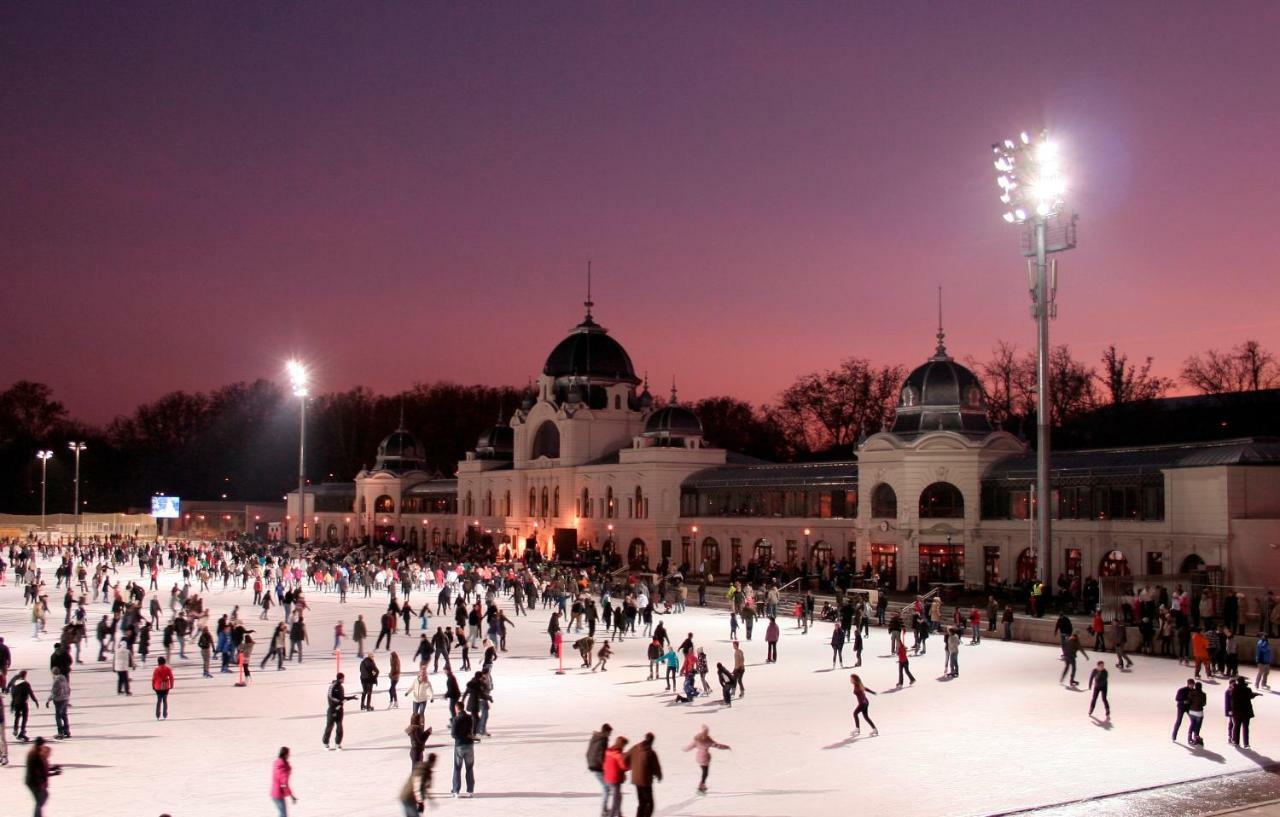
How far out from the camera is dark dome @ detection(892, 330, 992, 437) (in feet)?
167

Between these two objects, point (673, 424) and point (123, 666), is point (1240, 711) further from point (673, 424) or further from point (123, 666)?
point (673, 424)

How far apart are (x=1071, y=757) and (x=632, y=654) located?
576 inches

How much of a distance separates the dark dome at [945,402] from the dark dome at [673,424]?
707 inches

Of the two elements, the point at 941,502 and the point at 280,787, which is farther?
the point at 941,502

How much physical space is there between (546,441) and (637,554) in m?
13.6

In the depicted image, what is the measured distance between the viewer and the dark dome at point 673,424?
223 feet

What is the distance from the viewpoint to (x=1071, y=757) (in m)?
19.2

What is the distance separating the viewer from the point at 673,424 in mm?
68062

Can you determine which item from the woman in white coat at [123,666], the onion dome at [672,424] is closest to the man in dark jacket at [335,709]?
the woman in white coat at [123,666]

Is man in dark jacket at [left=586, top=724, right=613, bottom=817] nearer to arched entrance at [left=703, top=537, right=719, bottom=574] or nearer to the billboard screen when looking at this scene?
arched entrance at [left=703, top=537, right=719, bottom=574]

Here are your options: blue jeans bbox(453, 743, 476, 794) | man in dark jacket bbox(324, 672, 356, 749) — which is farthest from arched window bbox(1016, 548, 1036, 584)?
blue jeans bbox(453, 743, 476, 794)

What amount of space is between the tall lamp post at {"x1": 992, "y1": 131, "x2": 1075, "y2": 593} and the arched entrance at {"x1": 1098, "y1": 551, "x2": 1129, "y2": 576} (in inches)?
295

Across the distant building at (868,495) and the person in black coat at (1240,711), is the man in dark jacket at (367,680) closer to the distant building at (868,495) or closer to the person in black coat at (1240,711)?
the person in black coat at (1240,711)

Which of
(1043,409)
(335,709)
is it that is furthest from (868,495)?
(335,709)
